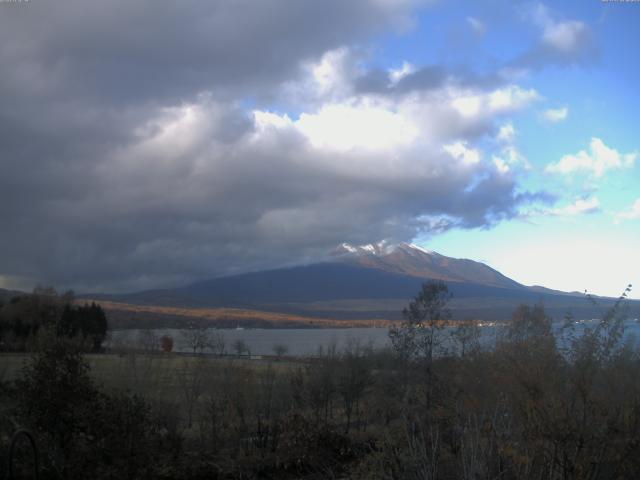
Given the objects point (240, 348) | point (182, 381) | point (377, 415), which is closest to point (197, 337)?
point (240, 348)

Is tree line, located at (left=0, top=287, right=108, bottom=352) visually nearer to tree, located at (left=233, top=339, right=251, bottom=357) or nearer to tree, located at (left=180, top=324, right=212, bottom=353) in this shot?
tree, located at (left=180, top=324, right=212, bottom=353)

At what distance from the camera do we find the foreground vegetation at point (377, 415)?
7898mm

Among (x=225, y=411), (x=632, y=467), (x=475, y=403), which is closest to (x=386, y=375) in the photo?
(x=225, y=411)

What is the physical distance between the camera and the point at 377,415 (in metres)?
24.0

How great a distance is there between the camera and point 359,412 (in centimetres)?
2606

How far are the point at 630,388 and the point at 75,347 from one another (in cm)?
989

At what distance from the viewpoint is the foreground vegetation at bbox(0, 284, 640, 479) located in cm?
790

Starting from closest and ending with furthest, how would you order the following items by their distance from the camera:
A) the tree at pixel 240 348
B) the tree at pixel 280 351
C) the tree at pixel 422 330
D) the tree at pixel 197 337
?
the tree at pixel 422 330, the tree at pixel 280 351, the tree at pixel 240 348, the tree at pixel 197 337

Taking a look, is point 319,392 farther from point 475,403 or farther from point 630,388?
point 630,388

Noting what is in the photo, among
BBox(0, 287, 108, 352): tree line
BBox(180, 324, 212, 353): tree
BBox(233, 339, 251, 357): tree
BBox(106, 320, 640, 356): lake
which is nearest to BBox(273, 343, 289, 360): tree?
BBox(106, 320, 640, 356): lake

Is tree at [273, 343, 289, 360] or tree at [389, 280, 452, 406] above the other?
tree at [389, 280, 452, 406]

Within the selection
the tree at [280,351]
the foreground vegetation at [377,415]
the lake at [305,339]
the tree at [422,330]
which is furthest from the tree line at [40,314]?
the foreground vegetation at [377,415]

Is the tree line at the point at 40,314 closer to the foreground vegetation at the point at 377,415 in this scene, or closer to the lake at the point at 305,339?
the lake at the point at 305,339

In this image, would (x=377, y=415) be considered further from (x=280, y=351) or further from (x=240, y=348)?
(x=240, y=348)
